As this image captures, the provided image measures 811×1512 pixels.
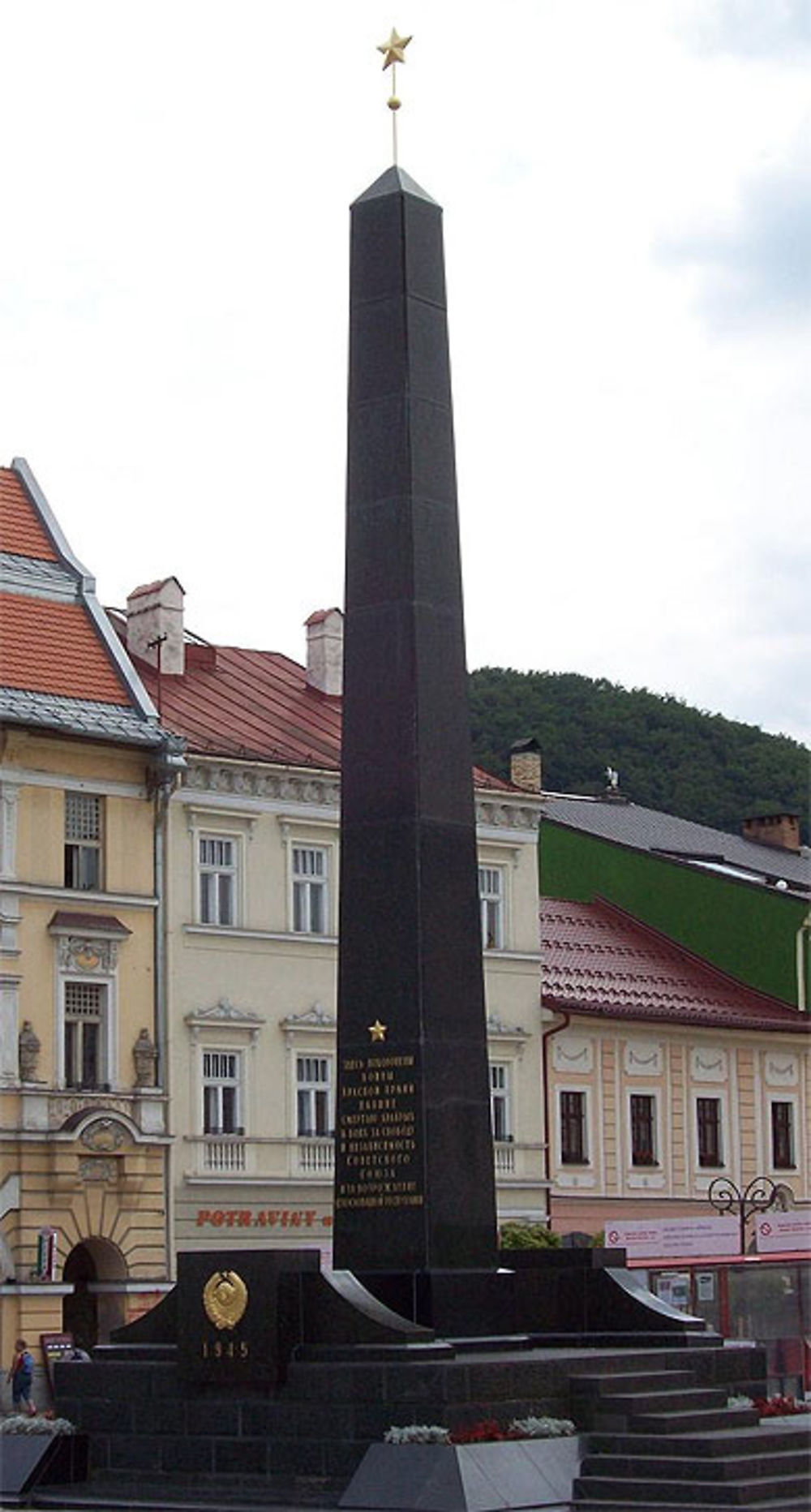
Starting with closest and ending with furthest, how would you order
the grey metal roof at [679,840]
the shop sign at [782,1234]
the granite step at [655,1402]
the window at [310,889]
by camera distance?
1. the granite step at [655,1402]
2. the shop sign at [782,1234]
3. the window at [310,889]
4. the grey metal roof at [679,840]

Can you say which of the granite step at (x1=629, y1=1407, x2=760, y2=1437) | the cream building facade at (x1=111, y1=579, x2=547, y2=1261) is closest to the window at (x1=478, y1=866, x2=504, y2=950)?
the cream building facade at (x1=111, y1=579, x2=547, y2=1261)

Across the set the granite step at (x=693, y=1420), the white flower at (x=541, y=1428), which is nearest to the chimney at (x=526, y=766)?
the granite step at (x=693, y=1420)

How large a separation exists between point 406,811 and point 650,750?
48091mm

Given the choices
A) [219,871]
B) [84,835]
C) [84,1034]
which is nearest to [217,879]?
[219,871]

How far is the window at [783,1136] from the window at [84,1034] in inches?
524

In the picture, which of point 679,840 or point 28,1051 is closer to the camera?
point 28,1051

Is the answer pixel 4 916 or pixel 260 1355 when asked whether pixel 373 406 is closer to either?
pixel 260 1355

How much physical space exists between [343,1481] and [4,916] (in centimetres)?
1740

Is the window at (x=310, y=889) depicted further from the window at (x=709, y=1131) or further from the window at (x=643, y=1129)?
the window at (x=709, y=1131)

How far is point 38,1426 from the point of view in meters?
18.2

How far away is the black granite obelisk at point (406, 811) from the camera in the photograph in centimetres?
1834

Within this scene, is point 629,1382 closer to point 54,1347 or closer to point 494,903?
point 54,1347

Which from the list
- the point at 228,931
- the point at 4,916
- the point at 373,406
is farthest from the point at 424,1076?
the point at 228,931

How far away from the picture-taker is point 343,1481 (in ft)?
54.1
